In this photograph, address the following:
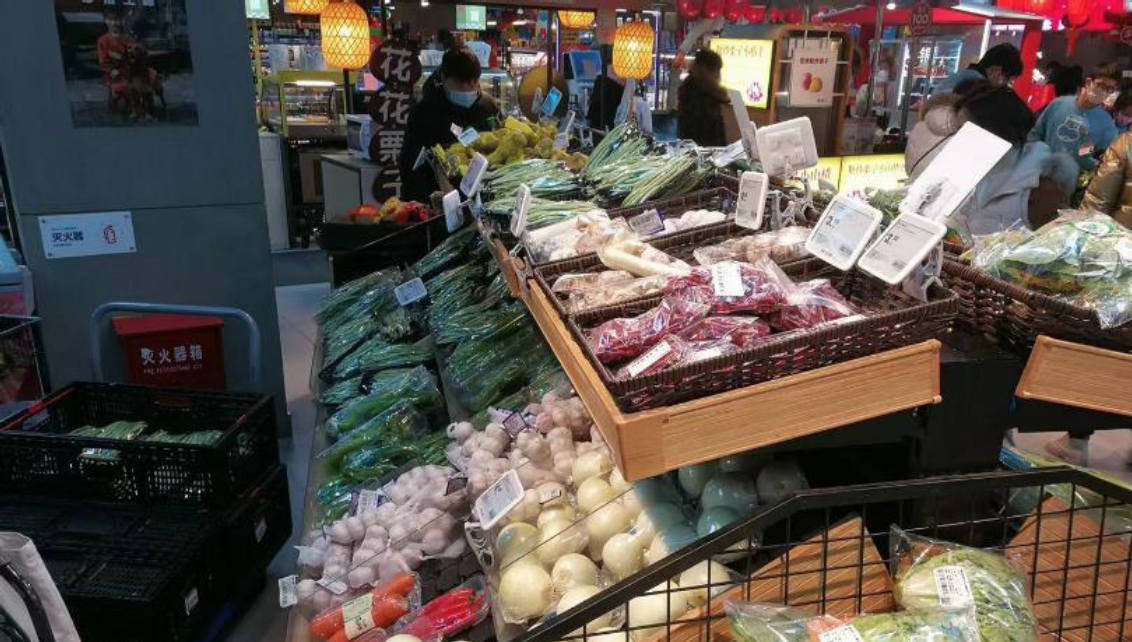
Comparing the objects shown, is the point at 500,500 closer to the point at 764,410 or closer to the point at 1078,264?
the point at 764,410

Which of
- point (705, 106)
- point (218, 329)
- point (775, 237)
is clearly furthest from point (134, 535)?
point (705, 106)

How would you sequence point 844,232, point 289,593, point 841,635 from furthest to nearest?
1. point 289,593
2. point 844,232
3. point 841,635

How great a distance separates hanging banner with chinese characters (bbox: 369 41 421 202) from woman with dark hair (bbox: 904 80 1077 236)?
13.6ft

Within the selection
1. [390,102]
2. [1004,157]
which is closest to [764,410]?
[1004,157]

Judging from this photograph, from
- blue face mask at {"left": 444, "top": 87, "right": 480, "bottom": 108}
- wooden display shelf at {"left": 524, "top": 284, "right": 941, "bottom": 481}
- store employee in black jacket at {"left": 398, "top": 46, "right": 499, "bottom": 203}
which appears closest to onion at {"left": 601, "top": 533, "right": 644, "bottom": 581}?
wooden display shelf at {"left": 524, "top": 284, "right": 941, "bottom": 481}

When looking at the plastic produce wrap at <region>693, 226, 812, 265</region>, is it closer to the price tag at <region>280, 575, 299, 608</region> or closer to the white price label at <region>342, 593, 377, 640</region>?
the white price label at <region>342, 593, 377, 640</region>

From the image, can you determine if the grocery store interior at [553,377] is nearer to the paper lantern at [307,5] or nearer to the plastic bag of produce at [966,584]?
the plastic bag of produce at [966,584]

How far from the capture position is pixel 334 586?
77.7 inches

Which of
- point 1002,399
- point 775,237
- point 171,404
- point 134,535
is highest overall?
point 775,237

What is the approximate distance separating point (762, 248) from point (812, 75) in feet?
18.0

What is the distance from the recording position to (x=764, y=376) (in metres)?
1.16

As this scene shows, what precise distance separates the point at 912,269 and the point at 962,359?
164 millimetres

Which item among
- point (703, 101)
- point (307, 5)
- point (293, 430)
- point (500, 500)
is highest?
point (307, 5)

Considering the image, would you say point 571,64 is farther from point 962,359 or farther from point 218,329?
point 962,359
